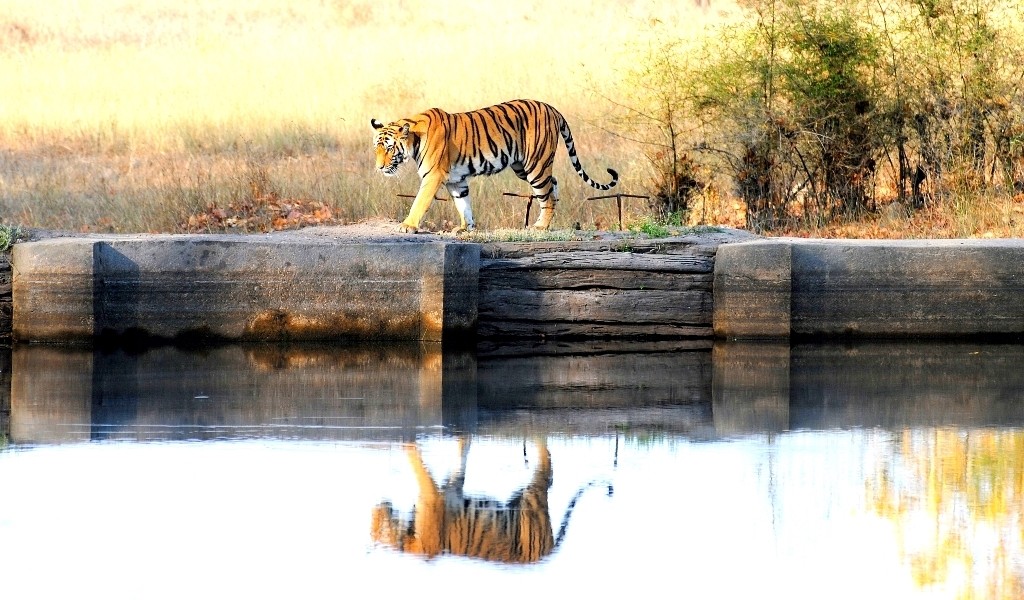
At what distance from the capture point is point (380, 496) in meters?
6.40

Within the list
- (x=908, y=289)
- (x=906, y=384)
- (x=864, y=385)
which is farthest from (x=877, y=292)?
(x=864, y=385)

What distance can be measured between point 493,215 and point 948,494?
9.83 metres

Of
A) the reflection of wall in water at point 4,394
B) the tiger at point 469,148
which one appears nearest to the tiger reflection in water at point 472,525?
the reflection of wall in water at point 4,394

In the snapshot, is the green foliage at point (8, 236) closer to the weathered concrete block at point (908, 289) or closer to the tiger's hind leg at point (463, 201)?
the tiger's hind leg at point (463, 201)

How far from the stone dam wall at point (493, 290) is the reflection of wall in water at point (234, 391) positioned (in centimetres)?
32

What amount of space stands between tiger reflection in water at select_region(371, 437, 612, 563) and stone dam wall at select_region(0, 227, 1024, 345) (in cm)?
478

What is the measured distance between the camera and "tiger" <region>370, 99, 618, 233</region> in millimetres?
13727

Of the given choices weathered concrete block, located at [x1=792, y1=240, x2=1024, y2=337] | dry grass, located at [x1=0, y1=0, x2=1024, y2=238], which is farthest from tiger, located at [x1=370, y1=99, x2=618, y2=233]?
weathered concrete block, located at [x1=792, y1=240, x2=1024, y2=337]

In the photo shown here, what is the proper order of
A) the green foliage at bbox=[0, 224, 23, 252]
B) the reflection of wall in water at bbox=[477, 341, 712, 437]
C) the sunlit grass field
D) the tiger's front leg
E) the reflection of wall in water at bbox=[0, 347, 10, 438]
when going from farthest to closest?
the sunlit grass field, the tiger's front leg, the green foliage at bbox=[0, 224, 23, 252], the reflection of wall in water at bbox=[477, 341, 712, 437], the reflection of wall in water at bbox=[0, 347, 10, 438]

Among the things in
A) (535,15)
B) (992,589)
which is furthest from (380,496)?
(535,15)

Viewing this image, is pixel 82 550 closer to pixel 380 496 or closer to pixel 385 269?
pixel 380 496

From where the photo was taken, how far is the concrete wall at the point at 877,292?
454 inches

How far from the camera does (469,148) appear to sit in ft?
46.3

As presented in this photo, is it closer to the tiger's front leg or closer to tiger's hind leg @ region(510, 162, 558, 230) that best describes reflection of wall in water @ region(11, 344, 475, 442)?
the tiger's front leg
